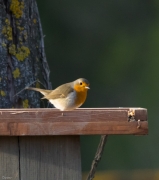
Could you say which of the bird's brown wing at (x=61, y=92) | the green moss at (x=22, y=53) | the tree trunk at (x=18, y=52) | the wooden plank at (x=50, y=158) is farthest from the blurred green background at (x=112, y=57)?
the wooden plank at (x=50, y=158)

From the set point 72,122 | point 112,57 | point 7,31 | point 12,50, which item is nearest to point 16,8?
point 7,31

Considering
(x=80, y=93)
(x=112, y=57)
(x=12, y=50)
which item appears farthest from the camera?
(x=112, y=57)

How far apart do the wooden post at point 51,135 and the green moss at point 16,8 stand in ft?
4.88

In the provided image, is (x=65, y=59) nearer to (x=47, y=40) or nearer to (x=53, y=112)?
(x=47, y=40)

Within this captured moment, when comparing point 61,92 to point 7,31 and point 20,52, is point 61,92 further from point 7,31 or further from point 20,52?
point 7,31

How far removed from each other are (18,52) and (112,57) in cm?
1193

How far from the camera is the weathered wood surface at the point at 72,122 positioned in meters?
3.43

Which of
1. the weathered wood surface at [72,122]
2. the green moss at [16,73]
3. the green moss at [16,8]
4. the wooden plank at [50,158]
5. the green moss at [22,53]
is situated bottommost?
the wooden plank at [50,158]

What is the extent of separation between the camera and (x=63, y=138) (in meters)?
3.54

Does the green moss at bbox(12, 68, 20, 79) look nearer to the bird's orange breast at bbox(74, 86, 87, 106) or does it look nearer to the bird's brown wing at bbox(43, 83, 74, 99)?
the bird's brown wing at bbox(43, 83, 74, 99)

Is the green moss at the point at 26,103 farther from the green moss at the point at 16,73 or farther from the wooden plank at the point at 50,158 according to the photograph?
the wooden plank at the point at 50,158

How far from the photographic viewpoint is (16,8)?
4766 mm

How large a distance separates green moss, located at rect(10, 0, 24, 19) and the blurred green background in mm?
9505

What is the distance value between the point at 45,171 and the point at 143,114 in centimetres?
62
